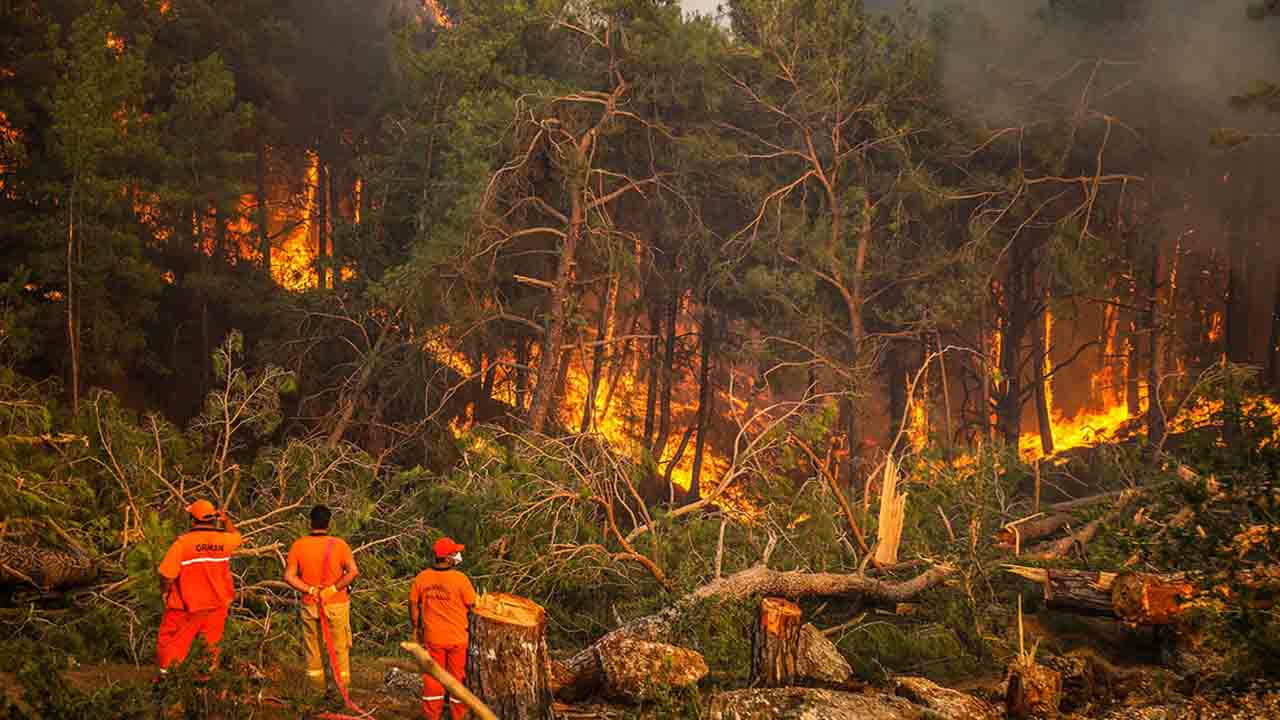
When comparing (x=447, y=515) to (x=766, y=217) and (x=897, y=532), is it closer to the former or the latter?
(x=897, y=532)

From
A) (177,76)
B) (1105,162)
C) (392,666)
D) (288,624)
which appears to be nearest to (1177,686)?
(392,666)

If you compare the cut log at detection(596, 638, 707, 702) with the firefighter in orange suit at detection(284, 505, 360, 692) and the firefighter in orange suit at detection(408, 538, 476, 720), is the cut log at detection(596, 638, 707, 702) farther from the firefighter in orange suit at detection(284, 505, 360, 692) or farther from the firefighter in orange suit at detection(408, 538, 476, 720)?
the firefighter in orange suit at detection(284, 505, 360, 692)

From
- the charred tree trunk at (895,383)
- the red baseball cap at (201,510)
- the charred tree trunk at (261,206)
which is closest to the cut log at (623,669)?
the red baseball cap at (201,510)

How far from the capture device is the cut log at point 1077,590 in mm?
9227

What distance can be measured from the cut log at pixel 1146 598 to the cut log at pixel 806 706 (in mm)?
2605

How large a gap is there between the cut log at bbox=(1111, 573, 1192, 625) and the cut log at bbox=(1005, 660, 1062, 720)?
1.41 m

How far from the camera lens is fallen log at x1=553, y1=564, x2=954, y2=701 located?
8.12 meters

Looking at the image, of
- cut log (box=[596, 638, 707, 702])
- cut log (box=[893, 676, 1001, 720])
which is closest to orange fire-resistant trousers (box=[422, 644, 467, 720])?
cut log (box=[596, 638, 707, 702])

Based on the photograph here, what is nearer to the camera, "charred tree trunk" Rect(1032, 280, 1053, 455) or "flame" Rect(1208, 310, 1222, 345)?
"flame" Rect(1208, 310, 1222, 345)

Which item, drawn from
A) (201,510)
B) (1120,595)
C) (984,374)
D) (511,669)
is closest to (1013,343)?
(984,374)

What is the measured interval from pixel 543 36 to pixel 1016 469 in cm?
1240

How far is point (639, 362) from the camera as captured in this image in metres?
26.5

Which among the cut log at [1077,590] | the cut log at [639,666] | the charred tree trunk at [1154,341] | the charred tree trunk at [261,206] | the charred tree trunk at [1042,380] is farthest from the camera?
the charred tree trunk at [261,206]

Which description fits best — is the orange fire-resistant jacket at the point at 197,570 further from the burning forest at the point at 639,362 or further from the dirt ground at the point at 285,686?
the dirt ground at the point at 285,686
